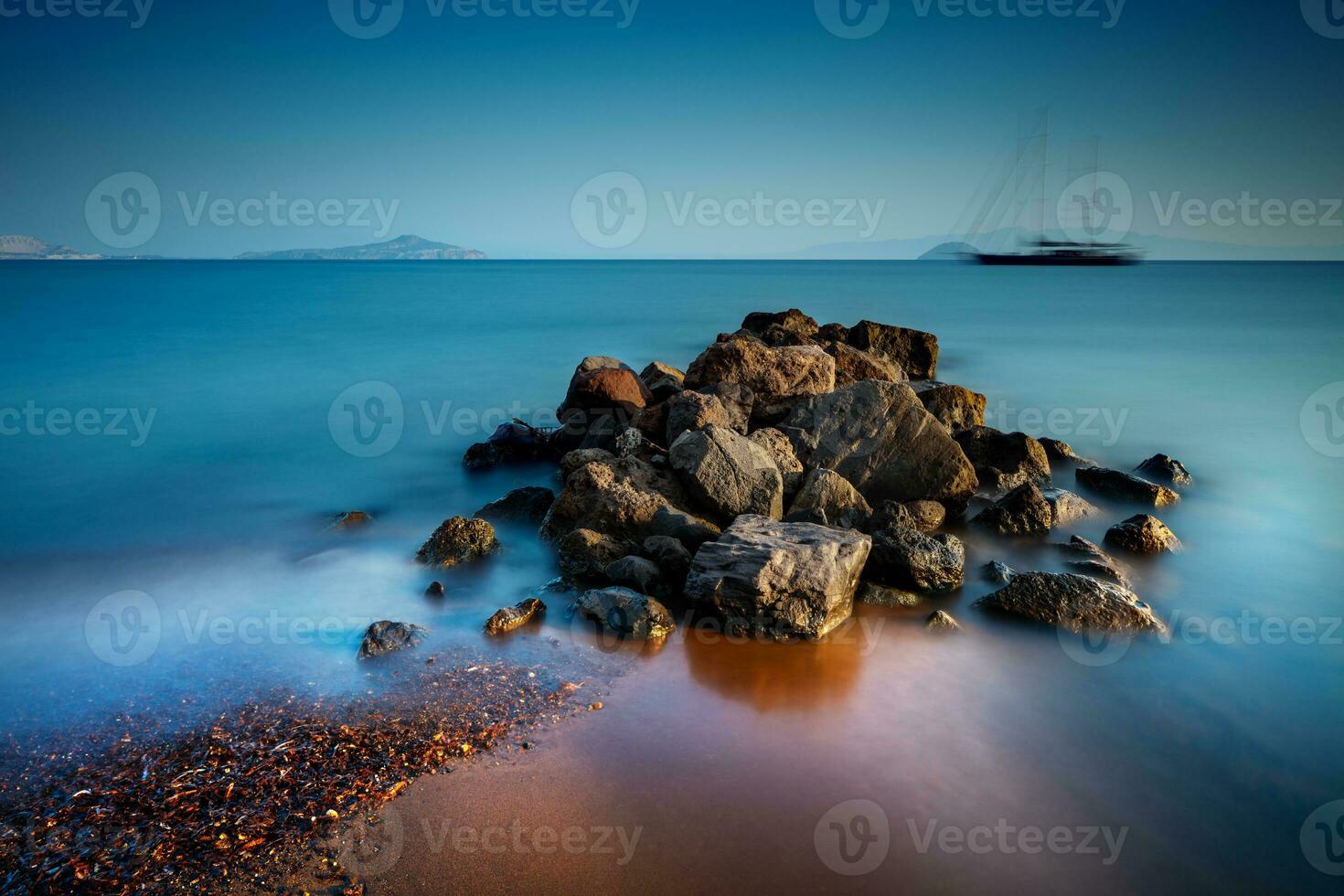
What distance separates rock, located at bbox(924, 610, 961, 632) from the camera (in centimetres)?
662

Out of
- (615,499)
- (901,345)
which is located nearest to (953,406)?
(901,345)

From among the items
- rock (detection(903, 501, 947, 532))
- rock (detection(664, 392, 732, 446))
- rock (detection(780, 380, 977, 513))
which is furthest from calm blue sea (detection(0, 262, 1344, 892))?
rock (detection(664, 392, 732, 446))

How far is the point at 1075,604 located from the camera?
6637 millimetres

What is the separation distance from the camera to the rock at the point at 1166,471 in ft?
36.4

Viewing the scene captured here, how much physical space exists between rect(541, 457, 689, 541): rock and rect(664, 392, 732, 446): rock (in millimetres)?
920

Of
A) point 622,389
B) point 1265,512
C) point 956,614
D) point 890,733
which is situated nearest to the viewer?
point 890,733

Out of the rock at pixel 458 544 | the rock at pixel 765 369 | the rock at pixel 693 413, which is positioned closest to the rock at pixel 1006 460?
the rock at pixel 765 369

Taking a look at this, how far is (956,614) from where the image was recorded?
6.95m

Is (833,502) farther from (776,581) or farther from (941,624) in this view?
(776,581)

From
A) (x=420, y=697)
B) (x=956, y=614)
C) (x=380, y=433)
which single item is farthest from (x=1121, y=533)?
(x=380, y=433)

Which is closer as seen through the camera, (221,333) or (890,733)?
(890,733)

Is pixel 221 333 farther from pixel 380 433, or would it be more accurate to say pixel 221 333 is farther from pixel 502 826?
pixel 502 826

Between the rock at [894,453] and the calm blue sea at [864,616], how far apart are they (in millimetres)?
724

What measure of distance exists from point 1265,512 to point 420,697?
1023cm
